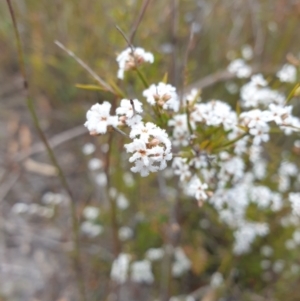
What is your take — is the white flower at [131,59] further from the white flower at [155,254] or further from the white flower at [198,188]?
the white flower at [155,254]

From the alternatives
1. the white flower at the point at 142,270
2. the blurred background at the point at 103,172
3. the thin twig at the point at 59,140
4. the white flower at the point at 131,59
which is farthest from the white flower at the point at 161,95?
the white flower at the point at 142,270

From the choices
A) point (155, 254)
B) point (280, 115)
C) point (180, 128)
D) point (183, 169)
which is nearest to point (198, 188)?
point (183, 169)

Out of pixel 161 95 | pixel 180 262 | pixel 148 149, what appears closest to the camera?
pixel 148 149

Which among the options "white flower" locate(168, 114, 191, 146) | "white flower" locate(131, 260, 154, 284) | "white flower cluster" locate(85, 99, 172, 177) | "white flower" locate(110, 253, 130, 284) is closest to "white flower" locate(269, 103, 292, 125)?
"white flower" locate(168, 114, 191, 146)

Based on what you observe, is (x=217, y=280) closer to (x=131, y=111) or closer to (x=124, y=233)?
(x=124, y=233)

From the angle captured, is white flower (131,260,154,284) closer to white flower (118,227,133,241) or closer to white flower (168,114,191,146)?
white flower (118,227,133,241)

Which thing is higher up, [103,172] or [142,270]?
[103,172]
